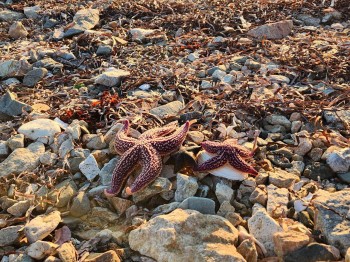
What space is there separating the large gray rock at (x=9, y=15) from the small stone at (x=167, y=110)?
169 inches

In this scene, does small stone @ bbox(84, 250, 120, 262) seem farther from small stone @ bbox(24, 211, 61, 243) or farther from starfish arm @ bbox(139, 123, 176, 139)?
starfish arm @ bbox(139, 123, 176, 139)

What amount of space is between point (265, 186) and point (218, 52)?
9.69 feet

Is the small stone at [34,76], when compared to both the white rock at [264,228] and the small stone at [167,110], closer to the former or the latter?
the small stone at [167,110]

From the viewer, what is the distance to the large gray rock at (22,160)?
4184 millimetres

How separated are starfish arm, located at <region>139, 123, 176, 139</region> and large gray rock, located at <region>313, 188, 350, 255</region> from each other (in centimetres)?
147

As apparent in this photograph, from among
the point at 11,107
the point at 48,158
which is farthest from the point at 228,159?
the point at 11,107

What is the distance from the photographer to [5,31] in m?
7.39

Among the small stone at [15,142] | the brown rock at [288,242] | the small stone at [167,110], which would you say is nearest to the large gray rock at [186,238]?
the brown rock at [288,242]

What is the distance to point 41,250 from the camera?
3.33 m

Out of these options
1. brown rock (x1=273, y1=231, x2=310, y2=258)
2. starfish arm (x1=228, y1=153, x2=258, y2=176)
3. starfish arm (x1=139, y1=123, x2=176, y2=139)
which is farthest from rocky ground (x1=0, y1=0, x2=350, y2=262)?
starfish arm (x1=139, y1=123, x2=176, y2=139)

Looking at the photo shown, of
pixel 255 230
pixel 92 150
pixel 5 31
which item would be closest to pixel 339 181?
pixel 255 230

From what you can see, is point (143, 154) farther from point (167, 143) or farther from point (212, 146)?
point (212, 146)

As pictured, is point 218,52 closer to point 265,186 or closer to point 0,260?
point 265,186

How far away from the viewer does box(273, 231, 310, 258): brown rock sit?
3049 mm
